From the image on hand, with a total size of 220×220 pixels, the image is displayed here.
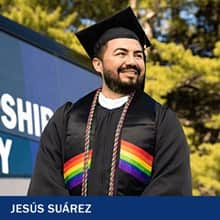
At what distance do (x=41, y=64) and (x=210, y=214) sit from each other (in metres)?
3.05

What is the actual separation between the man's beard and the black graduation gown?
0.06 metres

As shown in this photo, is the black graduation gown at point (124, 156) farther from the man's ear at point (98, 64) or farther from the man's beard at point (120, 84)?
the man's ear at point (98, 64)

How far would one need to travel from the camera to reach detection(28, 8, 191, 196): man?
2.72 metres

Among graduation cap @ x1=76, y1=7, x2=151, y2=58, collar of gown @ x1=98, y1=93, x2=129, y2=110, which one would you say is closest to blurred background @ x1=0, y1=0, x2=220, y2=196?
graduation cap @ x1=76, y1=7, x2=151, y2=58

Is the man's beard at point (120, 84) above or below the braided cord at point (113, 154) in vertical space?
above

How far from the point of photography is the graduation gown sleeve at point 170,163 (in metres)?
2.69

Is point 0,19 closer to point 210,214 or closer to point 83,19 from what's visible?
point 210,214

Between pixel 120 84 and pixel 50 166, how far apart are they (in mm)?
407

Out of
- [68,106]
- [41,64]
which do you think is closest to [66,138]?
[68,106]

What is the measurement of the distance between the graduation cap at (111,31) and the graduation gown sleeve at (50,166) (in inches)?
15.6

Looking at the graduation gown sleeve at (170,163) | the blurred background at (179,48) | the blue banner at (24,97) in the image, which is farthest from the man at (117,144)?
the blurred background at (179,48)

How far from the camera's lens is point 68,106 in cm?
293

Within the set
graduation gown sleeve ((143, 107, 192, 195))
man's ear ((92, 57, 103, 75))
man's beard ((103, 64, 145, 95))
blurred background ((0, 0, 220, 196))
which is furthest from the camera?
blurred background ((0, 0, 220, 196))

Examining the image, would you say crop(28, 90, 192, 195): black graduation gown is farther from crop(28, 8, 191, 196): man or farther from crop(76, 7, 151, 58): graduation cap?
crop(76, 7, 151, 58): graduation cap
